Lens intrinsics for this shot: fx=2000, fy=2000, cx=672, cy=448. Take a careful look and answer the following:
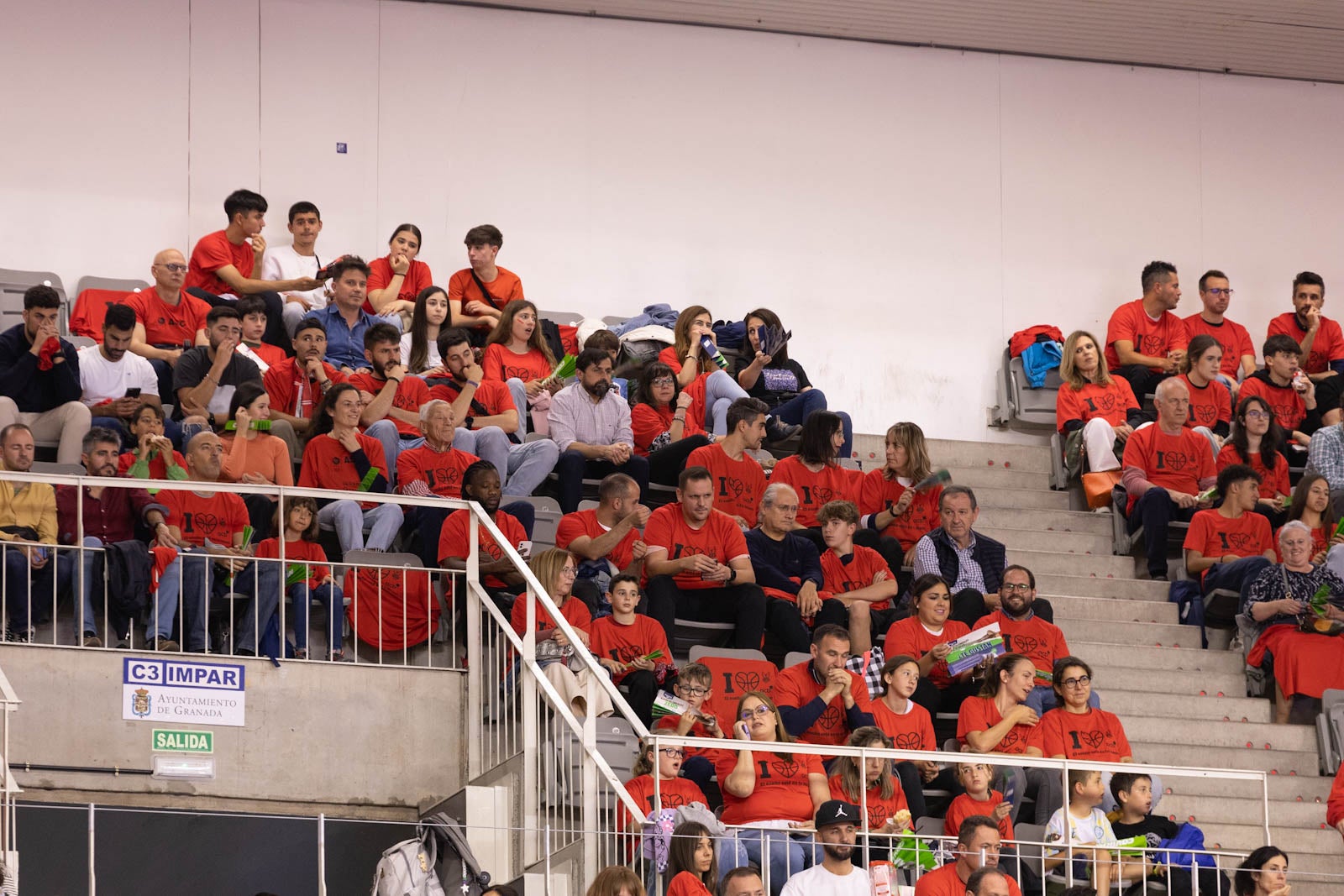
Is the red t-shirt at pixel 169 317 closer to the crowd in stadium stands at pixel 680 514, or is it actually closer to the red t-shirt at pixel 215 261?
the crowd in stadium stands at pixel 680 514

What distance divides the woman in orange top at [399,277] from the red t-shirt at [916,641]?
3.89m

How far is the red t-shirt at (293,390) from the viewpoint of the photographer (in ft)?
34.8

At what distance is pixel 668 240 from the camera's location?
44.1 feet

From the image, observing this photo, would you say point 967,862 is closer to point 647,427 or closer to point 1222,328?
point 647,427

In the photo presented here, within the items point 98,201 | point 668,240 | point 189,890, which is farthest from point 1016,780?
point 98,201

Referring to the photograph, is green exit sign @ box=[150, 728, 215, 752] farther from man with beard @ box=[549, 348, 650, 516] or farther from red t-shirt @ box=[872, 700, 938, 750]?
red t-shirt @ box=[872, 700, 938, 750]

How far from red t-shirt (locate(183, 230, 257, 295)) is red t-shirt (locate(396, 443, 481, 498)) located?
7.96ft

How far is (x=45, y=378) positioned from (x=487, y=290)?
3.11m

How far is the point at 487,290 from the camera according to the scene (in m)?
12.2

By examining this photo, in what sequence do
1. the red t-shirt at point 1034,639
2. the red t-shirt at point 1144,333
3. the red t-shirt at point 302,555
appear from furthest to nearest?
the red t-shirt at point 1144,333 → the red t-shirt at point 1034,639 → the red t-shirt at point 302,555

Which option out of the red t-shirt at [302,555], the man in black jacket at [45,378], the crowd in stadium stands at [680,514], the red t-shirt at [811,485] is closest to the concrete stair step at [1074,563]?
the crowd in stadium stands at [680,514]

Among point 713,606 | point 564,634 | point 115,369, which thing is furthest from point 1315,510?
point 115,369

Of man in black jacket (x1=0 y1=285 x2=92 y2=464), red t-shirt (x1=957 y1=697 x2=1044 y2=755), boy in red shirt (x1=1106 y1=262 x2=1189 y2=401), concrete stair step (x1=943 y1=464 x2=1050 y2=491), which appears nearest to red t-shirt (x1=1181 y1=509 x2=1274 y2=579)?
concrete stair step (x1=943 y1=464 x2=1050 y2=491)

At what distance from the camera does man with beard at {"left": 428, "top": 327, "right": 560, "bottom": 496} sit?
1023 cm
